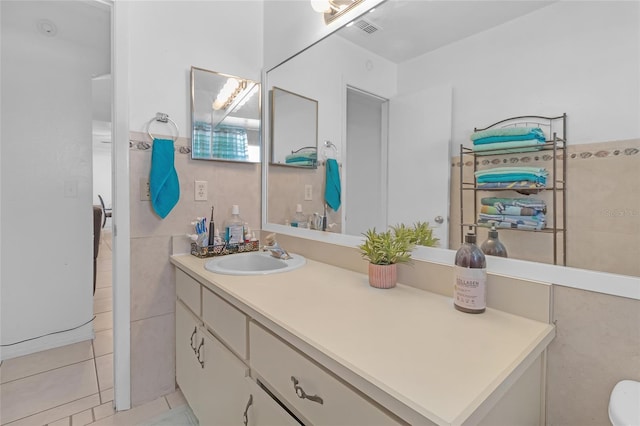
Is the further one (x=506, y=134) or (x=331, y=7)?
(x=331, y=7)

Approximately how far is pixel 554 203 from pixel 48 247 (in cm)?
302

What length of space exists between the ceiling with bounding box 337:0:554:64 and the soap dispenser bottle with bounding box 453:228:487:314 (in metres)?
0.69

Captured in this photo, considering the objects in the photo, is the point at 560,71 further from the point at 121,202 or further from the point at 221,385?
the point at 121,202

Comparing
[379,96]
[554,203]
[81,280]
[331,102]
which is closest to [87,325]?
[81,280]

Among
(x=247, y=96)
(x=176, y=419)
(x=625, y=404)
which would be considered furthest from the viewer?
(x=247, y=96)

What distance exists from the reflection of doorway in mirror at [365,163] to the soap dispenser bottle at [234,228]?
67 cm

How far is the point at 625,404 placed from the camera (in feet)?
1.92

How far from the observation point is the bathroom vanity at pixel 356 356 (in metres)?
0.53

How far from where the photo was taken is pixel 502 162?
888mm

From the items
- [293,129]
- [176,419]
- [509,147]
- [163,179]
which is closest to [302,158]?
[293,129]

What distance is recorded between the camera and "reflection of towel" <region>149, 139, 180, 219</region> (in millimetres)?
1506

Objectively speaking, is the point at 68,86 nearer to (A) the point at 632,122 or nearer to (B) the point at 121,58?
(B) the point at 121,58

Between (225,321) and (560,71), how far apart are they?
4.14ft

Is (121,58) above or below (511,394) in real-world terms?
above
